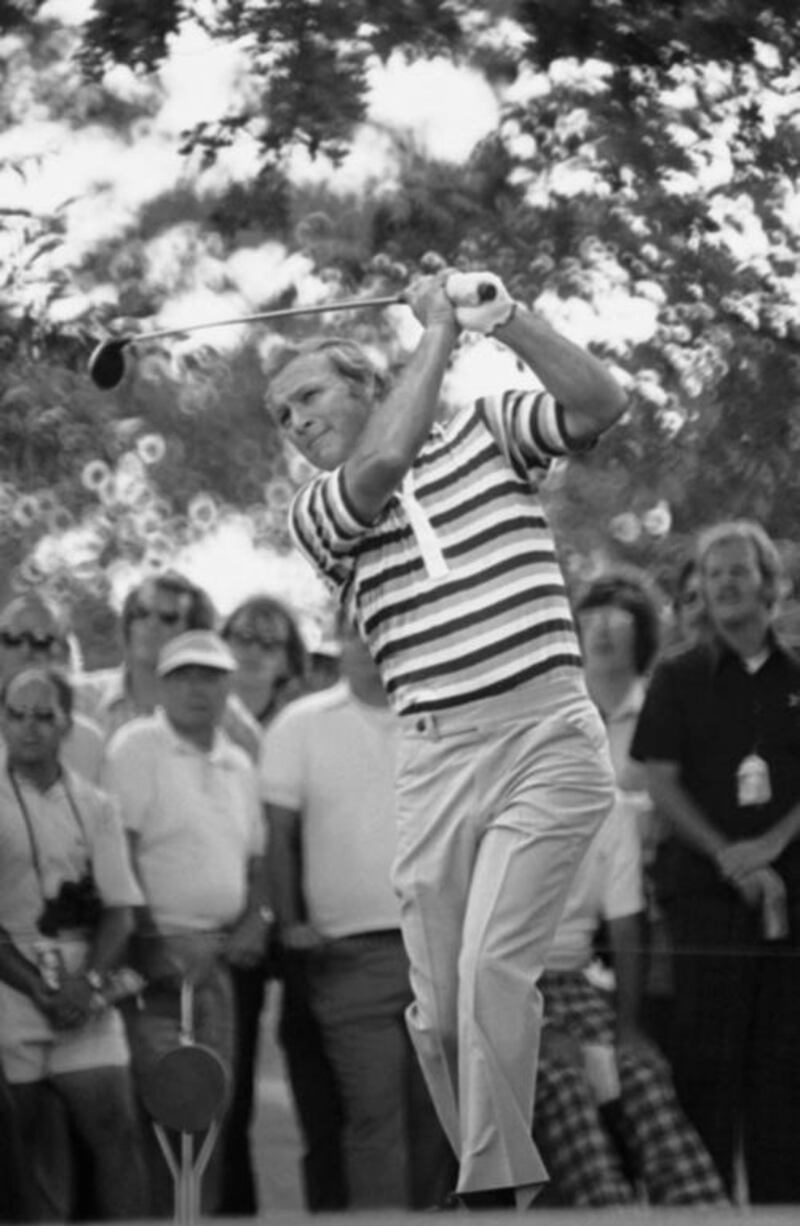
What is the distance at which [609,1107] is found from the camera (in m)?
6.84

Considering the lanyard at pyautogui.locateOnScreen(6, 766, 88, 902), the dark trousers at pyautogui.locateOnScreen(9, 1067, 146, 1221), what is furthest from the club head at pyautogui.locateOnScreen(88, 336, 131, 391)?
the dark trousers at pyautogui.locateOnScreen(9, 1067, 146, 1221)

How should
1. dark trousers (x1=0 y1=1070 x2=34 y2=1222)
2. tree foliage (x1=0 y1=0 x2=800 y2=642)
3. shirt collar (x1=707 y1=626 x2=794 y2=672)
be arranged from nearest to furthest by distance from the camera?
dark trousers (x1=0 y1=1070 x2=34 y2=1222) → shirt collar (x1=707 y1=626 x2=794 y2=672) → tree foliage (x1=0 y1=0 x2=800 y2=642)

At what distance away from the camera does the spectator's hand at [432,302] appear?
6.21m

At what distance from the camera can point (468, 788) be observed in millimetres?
6148

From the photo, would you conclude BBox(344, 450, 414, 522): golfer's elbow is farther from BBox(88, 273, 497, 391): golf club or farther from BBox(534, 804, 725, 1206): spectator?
BBox(534, 804, 725, 1206): spectator

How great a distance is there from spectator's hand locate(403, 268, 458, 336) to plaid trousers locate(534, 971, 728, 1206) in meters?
1.42

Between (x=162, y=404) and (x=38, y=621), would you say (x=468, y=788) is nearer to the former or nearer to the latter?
(x=38, y=621)

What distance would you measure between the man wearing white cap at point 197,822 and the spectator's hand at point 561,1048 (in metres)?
0.64

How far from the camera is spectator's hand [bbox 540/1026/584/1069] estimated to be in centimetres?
684

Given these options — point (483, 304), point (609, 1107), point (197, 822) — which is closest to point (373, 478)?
point (483, 304)

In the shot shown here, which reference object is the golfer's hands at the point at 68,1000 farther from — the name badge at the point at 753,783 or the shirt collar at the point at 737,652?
the shirt collar at the point at 737,652

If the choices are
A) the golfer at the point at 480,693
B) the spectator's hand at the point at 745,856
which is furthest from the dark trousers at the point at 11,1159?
the spectator's hand at the point at 745,856

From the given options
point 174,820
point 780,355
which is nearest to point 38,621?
point 174,820

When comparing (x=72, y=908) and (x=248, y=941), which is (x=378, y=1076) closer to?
(x=248, y=941)
